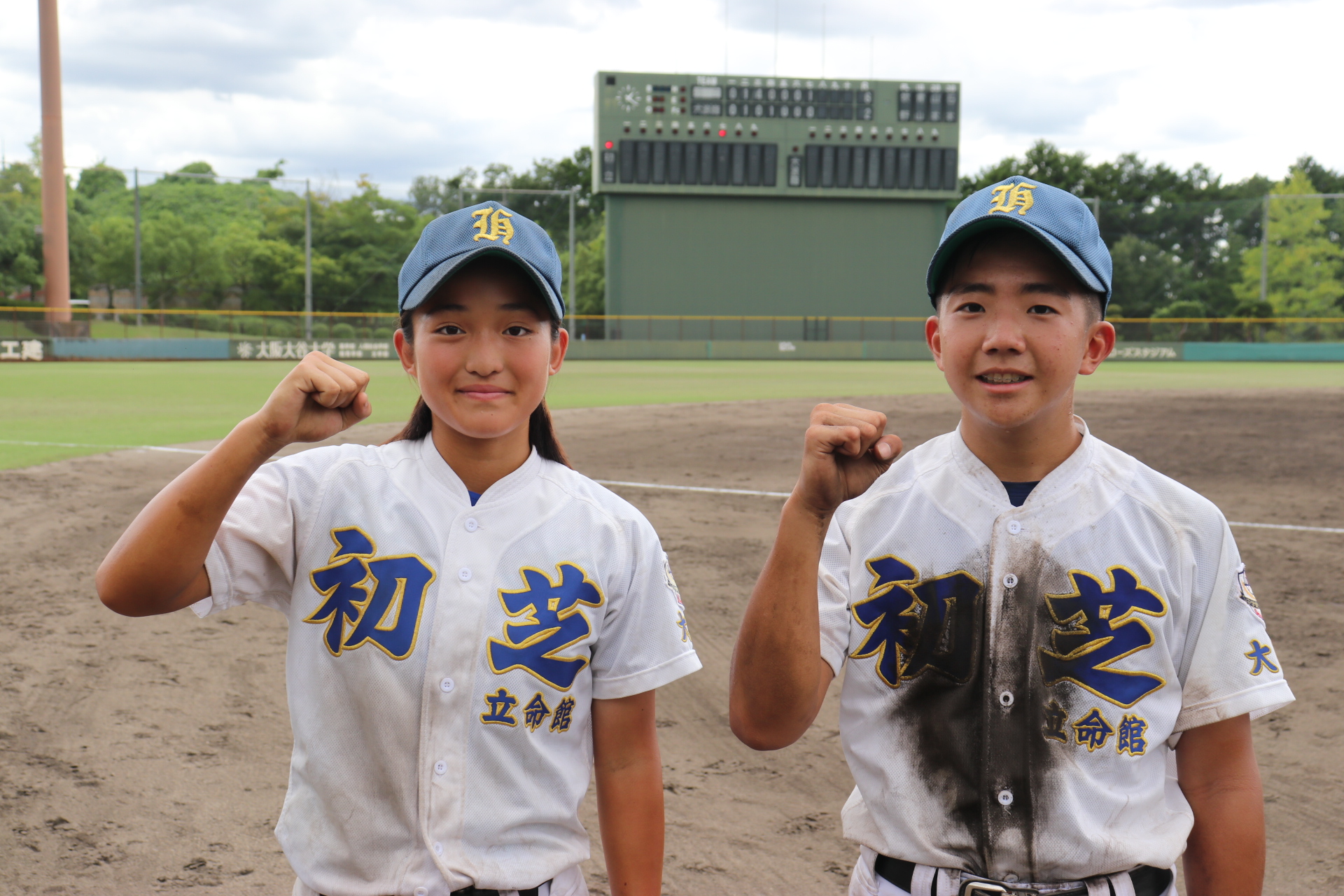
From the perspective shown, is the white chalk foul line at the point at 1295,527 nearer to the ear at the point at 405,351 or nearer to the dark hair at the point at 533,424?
the dark hair at the point at 533,424

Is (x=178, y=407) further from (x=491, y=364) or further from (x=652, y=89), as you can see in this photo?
(x=652, y=89)

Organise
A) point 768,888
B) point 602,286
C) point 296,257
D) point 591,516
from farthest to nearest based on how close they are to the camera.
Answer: point 602,286 < point 296,257 < point 768,888 < point 591,516

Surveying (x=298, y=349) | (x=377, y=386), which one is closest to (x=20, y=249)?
(x=298, y=349)

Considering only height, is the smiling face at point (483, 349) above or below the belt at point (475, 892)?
above

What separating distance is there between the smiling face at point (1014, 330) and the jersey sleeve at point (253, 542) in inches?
40.9

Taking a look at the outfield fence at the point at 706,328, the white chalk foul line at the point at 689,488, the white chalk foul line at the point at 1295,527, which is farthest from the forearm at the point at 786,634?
the outfield fence at the point at 706,328

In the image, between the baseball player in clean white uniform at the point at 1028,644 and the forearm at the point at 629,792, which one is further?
the forearm at the point at 629,792

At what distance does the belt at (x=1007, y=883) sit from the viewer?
1.53 metres

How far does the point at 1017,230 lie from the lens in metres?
1.60

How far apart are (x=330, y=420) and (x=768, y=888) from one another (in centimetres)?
170

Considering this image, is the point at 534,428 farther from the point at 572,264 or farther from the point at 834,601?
the point at 572,264

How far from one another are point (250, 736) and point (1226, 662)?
3006mm

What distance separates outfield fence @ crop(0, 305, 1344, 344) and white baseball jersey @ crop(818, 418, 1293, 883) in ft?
108

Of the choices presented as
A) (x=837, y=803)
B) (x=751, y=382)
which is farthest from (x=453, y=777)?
(x=751, y=382)
